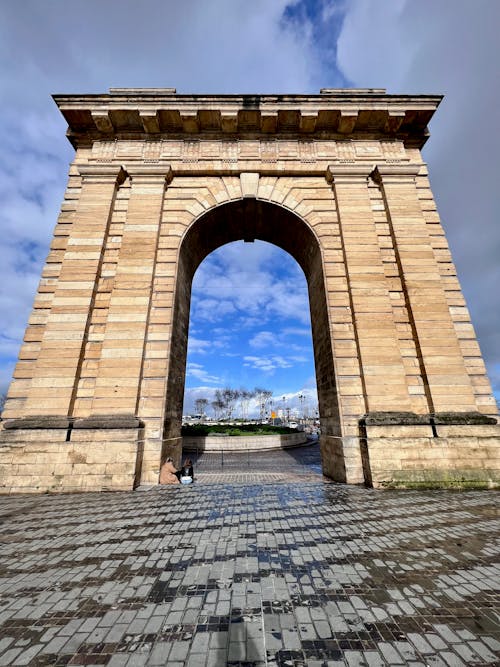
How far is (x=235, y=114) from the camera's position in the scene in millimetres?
12297

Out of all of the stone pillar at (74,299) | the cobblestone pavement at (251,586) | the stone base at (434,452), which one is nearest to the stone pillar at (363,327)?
the stone base at (434,452)

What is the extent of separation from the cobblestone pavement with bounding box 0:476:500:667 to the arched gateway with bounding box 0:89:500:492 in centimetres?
250

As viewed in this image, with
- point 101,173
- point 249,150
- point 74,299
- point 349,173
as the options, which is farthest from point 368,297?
point 101,173

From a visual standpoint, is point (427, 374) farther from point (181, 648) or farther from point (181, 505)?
point (181, 648)

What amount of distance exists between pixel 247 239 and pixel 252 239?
0.26m

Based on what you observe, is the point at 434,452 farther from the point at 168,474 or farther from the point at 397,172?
the point at 397,172

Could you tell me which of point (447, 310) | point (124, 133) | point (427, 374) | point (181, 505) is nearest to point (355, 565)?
point (181, 505)

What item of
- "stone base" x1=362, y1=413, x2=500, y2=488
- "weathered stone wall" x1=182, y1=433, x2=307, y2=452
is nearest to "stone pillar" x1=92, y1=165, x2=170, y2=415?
"stone base" x1=362, y1=413, x2=500, y2=488

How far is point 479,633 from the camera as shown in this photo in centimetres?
272

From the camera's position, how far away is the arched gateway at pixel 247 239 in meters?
8.49

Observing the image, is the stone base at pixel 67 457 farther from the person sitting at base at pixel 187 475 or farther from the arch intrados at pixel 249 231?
the arch intrados at pixel 249 231

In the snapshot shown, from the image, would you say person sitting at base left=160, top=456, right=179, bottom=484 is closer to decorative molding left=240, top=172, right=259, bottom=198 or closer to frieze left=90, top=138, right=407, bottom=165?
decorative molding left=240, top=172, right=259, bottom=198

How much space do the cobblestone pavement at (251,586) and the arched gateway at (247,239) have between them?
2499mm

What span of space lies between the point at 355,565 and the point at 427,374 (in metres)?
7.40
